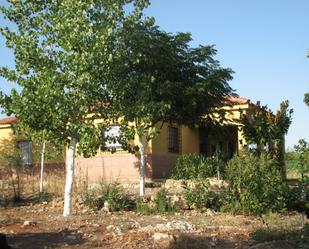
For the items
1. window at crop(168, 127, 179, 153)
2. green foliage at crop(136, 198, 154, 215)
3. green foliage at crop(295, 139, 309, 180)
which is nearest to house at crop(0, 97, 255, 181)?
window at crop(168, 127, 179, 153)

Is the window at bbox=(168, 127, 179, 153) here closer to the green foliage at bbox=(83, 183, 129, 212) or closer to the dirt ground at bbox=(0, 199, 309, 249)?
the green foliage at bbox=(83, 183, 129, 212)

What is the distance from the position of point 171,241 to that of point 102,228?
246 centimetres

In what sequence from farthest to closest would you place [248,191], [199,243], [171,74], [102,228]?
[171,74] → [248,191] → [102,228] → [199,243]

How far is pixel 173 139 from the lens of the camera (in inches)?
1003

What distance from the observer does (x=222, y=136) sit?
70.5 feet

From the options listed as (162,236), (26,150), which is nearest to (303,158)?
(162,236)

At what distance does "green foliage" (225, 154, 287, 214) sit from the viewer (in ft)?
41.5

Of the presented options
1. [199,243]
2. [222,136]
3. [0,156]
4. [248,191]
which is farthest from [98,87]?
[0,156]

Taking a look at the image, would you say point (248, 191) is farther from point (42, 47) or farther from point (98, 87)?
point (42, 47)

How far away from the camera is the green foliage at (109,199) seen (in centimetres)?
1424

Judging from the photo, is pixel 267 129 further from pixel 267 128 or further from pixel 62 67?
pixel 62 67

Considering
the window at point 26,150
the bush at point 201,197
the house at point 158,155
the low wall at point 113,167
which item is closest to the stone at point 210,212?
the bush at point 201,197

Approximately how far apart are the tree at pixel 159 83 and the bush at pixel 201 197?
1855mm

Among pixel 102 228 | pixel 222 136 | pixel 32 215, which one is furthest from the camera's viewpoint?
pixel 222 136
